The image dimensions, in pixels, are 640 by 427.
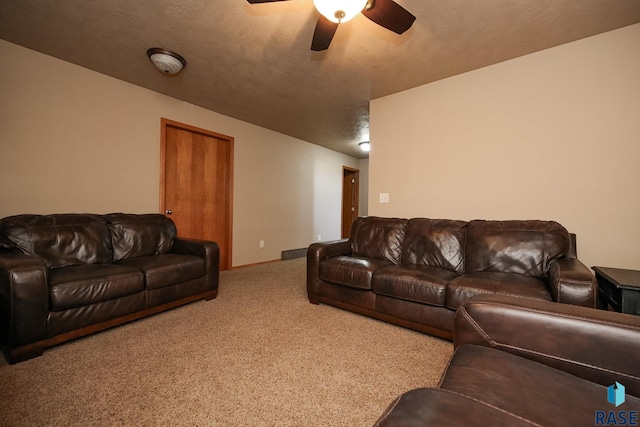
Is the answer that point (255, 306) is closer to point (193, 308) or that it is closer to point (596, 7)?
point (193, 308)

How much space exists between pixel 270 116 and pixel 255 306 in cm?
293

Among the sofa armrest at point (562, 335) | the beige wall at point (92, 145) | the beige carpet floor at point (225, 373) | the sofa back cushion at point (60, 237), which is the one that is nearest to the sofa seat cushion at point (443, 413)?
the sofa armrest at point (562, 335)

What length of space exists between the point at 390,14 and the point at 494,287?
1.95 metres

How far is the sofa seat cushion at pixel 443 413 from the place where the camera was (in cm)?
58

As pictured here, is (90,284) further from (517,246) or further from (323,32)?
(517,246)

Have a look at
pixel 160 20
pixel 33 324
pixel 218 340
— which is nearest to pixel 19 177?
pixel 33 324

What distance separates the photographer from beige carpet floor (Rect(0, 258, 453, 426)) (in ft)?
4.09

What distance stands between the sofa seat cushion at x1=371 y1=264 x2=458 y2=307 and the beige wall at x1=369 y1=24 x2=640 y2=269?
42.2 inches

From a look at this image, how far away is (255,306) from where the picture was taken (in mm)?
2648

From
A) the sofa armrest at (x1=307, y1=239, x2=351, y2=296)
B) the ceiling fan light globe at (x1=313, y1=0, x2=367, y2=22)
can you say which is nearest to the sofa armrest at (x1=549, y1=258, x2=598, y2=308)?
the sofa armrest at (x1=307, y1=239, x2=351, y2=296)

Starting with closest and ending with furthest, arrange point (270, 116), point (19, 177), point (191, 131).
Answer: point (19, 177)
point (191, 131)
point (270, 116)

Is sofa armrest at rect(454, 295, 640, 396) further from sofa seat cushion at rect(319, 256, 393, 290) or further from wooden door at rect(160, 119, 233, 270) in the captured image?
wooden door at rect(160, 119, 233, 270)

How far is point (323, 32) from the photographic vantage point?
1801 millimetres

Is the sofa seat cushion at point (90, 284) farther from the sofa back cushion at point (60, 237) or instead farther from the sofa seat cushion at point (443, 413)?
the sofa seat cushion at point (443, 413)
